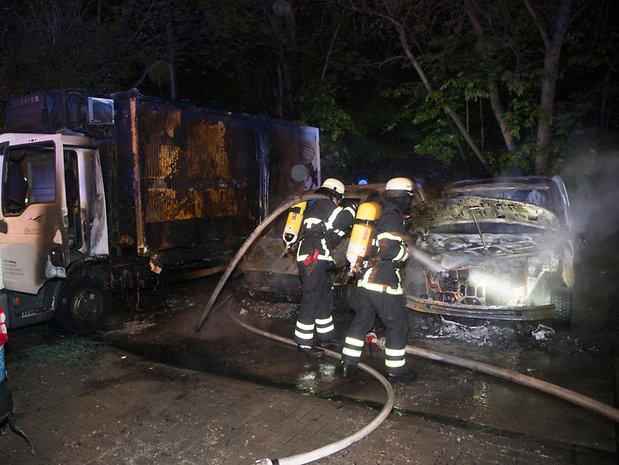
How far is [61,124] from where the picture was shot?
5.94 m

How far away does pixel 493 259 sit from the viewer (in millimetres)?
5094

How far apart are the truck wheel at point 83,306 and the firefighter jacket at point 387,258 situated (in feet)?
12.5

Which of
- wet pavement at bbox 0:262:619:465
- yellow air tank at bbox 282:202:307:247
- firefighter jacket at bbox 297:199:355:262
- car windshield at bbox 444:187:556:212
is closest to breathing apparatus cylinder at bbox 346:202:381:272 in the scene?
firefighter jacket at bbox 297:199:355:262

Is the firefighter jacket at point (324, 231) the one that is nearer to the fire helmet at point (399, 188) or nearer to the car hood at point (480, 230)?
the fire helmet at point (399, 188)

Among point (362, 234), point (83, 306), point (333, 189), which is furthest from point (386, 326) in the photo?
point (83, 306)

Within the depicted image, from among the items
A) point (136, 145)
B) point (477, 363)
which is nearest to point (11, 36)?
point (136, 145)

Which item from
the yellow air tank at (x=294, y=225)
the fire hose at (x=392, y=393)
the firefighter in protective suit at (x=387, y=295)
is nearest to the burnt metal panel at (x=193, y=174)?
the fire hose at (x=392, y=393)

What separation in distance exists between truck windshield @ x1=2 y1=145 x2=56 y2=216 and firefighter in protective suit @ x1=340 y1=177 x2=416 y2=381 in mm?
3919

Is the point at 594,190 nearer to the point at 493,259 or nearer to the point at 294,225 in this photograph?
the point at 493,259

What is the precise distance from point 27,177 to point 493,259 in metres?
5.71

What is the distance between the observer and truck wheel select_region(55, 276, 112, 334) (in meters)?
5.91

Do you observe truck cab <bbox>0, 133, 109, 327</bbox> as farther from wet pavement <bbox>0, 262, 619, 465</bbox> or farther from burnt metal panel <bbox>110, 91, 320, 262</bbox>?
wet pavement <bbox>0, 262, 619, 465</bbox>

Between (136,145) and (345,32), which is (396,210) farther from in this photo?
(345,32)

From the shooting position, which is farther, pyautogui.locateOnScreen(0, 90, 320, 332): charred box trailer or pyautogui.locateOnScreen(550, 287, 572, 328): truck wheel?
pyautogui.locateOnScreen(0, 90, 320, 332): charred box trailer
